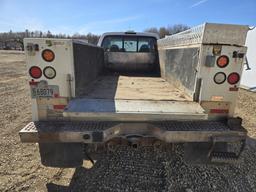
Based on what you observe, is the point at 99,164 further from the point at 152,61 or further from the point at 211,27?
the point at 152,61

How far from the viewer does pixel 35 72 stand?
2.39 metres

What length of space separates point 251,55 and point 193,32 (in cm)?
924

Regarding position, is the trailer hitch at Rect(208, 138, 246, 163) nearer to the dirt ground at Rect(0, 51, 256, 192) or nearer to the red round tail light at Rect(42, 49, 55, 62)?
the dirt ground at Rect(0, 51, 256, 192)

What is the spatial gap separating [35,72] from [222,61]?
2029mm

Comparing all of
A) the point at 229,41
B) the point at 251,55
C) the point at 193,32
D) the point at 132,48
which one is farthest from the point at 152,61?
the point at 251,55

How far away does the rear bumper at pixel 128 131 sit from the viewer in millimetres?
2236

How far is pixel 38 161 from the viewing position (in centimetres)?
336

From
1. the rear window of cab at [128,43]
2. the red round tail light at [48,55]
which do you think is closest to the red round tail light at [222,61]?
the red round tail light at [48,55]

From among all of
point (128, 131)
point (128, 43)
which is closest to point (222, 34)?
point (128, 131)

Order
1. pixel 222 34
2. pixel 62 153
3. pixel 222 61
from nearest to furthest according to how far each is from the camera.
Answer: pixel 222 34
pixel 222 61
pixel 62 153

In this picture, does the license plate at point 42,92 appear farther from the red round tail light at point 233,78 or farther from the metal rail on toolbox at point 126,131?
the red round tail light at point 233,78

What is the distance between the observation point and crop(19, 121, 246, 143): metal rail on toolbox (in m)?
2.24

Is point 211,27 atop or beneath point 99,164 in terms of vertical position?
atop

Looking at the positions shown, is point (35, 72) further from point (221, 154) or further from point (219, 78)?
point (221, 154)
